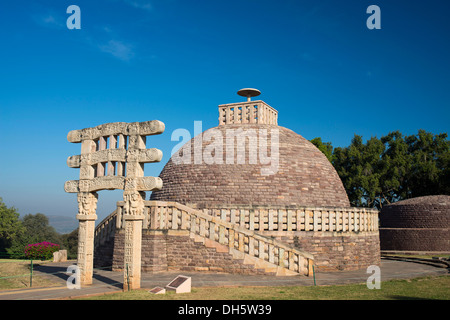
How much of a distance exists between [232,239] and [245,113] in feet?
36.3

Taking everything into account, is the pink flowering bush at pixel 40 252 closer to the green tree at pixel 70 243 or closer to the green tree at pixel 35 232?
the green tree at pixel 35 232

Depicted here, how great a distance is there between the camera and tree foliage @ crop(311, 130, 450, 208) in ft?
138

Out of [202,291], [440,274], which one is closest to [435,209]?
[440,274]

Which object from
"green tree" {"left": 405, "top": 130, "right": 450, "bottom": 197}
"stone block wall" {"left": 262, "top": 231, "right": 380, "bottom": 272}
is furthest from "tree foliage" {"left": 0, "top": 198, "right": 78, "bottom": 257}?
"green tree" {"left": 405, "top": 130, "right": 450, "bottom": 197}

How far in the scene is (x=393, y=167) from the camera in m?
43.4

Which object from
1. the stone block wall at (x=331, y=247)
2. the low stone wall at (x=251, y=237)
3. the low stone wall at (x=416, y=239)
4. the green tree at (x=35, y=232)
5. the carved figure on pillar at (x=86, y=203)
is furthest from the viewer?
the green tree at (x=35, y=232)

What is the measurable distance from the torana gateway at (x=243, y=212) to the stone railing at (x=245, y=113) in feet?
0.22

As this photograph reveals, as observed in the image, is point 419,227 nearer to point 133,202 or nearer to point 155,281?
point 155,281

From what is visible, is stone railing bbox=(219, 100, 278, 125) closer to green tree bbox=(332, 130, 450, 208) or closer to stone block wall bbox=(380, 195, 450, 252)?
stone block wall bbox=(380, 195, 450, 252)

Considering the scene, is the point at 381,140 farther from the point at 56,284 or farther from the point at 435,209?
the point at 56,284

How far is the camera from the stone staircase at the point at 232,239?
14156 millimetres

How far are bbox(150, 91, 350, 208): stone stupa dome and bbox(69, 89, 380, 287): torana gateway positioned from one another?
0.06 m

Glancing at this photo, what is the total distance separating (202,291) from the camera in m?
10.7

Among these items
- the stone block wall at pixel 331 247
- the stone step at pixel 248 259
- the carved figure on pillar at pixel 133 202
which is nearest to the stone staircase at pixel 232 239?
the stone step at pixel 248 259
